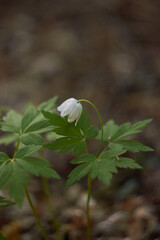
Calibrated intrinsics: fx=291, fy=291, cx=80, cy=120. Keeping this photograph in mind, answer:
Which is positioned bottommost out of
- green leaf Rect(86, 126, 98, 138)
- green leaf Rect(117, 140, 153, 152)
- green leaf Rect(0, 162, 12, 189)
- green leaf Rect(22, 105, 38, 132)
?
green leaf Rect(117, 140, 153, 152)

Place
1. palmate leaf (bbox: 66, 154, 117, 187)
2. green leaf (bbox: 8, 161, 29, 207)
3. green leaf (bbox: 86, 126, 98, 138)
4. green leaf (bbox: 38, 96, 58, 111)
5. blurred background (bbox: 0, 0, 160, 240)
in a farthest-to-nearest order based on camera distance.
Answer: blurred background (bbox: 0, 0, 160, 240) < green leaf (bbox: 38, 96, 58, 111) < green leaf (bbox: 86, 126, 98, 138) < palmate leaf (bbox: 66, 154, 117, 187) < green leaf (bbox: 8, 161, 29, 207)

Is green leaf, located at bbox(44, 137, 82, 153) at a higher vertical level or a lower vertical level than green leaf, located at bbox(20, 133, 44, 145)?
lower

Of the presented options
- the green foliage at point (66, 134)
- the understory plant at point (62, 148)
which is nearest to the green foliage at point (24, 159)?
the understory plant at point (62, 148)

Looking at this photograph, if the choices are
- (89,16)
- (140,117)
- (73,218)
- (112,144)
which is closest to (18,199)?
(112,144)

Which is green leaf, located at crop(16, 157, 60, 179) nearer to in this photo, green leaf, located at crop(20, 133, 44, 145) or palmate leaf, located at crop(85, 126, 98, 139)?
green leaf, located at crop(20, 133, 44, 145)

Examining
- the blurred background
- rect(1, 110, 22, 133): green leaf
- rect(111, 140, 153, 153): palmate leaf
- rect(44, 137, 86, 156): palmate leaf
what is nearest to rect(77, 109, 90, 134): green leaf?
rect(44, 137, 86, 156): palmate leaf

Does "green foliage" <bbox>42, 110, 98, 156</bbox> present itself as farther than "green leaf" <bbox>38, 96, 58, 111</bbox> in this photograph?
No
